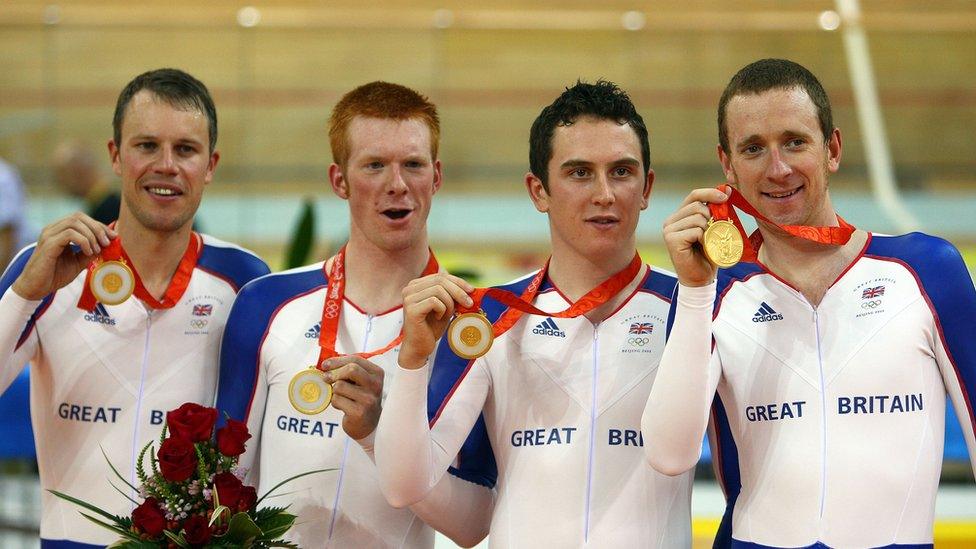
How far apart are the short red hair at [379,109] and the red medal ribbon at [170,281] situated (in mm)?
557

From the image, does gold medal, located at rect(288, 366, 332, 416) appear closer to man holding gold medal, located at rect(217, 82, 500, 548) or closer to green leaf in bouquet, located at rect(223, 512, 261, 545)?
man holding gold medal, located at rect(217, 82, 500, 548)

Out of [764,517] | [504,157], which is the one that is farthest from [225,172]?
[764,517]

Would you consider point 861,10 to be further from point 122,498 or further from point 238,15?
point 122,498

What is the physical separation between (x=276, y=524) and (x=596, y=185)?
116 cm

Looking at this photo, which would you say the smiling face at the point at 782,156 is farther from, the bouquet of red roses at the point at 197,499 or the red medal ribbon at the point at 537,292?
the bouquet of red roses at the point at 197,499

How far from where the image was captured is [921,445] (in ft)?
8.44

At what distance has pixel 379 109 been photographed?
3.15 m

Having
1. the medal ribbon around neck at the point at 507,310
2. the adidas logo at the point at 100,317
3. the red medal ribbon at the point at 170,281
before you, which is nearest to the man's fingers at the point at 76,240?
the red medal ribbon at the point at 170,281

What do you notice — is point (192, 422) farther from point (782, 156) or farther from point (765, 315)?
point (782, 156)

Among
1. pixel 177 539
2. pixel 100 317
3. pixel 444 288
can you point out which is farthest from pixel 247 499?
pixel 100 317

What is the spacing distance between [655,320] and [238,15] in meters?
5.77

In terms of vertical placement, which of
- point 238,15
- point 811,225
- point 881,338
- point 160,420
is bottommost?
point 160,420

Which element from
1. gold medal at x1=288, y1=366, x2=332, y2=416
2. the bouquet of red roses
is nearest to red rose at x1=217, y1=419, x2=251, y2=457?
the bouquet of red roses

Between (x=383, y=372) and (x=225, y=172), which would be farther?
(x=225, y=172)
